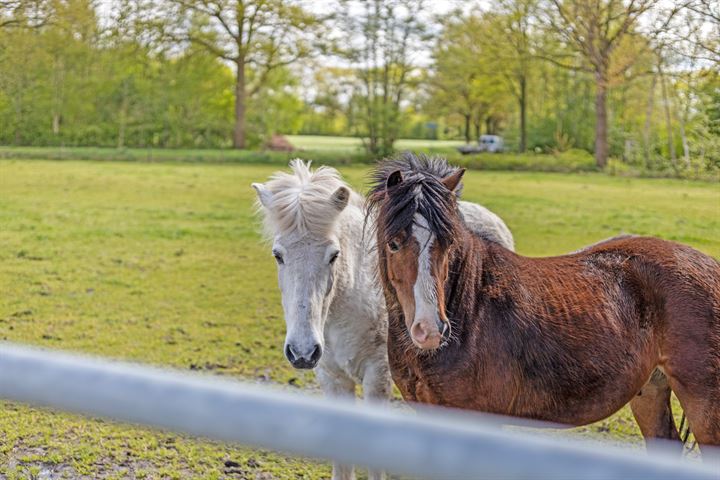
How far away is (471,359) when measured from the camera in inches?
138

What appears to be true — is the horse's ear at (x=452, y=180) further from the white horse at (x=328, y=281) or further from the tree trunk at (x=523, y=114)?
the tree trunk at (x=523, y=114)

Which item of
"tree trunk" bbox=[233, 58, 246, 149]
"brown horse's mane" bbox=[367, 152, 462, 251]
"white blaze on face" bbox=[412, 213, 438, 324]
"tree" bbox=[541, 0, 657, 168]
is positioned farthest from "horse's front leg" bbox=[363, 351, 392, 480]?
"tree trunk" bbox=[233, 58, 246, 149]

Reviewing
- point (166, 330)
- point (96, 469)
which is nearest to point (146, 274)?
point (166, 330)

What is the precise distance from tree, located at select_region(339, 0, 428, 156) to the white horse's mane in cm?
2315

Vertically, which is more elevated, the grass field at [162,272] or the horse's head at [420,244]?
the horse's head at [420,244]

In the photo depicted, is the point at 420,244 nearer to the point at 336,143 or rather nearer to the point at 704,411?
the point at 704,411

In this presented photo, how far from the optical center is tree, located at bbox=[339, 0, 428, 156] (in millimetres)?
28328

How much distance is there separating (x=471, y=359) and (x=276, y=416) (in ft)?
9.25

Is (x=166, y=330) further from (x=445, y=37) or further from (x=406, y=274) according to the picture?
(x=445, y=37)

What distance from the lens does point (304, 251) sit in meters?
3.91

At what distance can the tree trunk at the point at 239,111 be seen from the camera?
97.0 feet

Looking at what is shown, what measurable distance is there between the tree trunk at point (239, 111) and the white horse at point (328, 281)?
2551 centimetres

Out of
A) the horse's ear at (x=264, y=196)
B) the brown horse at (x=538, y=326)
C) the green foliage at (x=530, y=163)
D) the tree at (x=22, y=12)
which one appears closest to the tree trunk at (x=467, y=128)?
the green foliage at (x=530, y=163)

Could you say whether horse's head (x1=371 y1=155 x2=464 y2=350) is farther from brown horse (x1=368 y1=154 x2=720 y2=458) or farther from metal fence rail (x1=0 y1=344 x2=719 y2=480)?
metal fence rail (x1=0 y1=344 x2=719 y2=480)
